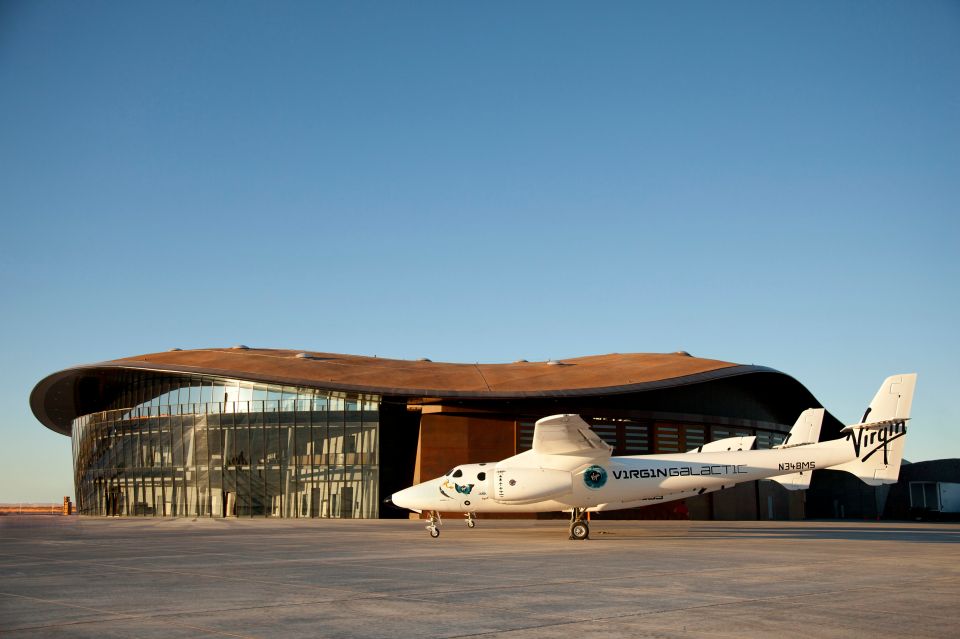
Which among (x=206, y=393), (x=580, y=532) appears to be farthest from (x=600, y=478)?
(x=206, y=393)

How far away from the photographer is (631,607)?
10961mm

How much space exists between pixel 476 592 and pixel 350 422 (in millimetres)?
37827

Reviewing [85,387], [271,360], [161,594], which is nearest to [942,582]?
[161,594]

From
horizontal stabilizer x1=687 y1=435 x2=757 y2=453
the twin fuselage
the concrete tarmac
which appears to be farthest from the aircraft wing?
horizontal stabilizer x1=687 y1=435 x2=757 y2=453

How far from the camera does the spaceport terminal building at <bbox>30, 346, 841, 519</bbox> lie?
48688mm

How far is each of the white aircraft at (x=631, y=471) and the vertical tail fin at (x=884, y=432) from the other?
0.10 ft

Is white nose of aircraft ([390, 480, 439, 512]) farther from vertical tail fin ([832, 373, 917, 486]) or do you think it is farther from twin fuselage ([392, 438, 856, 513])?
vertical tail fin ([832, 373, 917, 486])

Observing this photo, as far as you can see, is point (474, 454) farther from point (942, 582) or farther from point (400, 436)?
point (942, 582)

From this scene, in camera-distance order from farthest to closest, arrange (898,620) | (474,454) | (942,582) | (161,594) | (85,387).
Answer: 1. (85,387)
2. (474,454)
3. (942,582)
4. (161,594)
5. (898,620)

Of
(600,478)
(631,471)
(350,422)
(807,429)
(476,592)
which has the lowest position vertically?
(476,592)

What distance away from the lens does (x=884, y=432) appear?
29078 mm

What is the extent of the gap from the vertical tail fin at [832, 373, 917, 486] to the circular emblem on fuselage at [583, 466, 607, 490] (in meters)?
9.20

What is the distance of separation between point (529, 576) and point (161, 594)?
6.26 metres

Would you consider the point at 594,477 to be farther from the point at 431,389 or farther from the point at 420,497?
the point at 431,389
